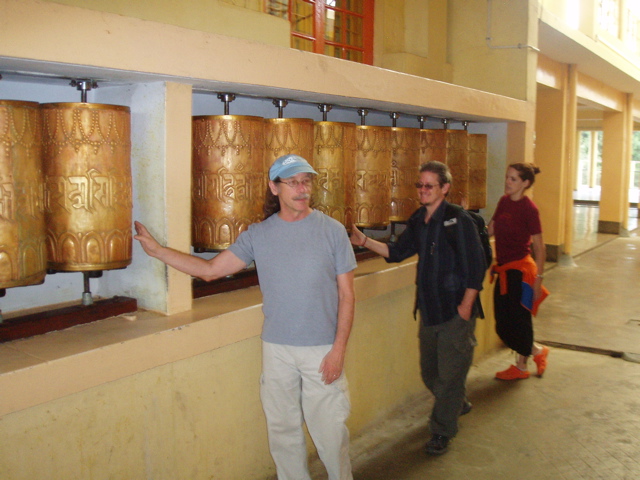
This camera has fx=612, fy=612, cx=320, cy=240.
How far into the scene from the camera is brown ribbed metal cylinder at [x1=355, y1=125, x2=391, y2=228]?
12.0 feet

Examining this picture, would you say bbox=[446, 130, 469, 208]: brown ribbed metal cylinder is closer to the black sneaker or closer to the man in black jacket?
the man in black jacket

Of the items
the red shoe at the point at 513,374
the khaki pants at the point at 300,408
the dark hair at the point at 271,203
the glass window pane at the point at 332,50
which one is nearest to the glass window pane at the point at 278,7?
the glass window pane at the point at 332,50

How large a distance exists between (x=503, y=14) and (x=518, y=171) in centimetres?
199

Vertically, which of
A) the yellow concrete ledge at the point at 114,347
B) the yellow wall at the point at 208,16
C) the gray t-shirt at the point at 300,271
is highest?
the yellow wall at the point at 208,16

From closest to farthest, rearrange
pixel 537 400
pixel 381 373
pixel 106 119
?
pixel 106 119
pixel 381 373
pixel 537 400

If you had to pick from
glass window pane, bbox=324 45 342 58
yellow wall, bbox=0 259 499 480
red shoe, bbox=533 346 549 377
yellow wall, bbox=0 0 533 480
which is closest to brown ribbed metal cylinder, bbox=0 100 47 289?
yellow wall, bbox=0 0 533 480

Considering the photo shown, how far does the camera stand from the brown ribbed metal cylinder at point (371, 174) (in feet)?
12.0

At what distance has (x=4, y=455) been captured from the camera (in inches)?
77.4

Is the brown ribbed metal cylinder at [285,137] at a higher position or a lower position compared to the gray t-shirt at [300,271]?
higher

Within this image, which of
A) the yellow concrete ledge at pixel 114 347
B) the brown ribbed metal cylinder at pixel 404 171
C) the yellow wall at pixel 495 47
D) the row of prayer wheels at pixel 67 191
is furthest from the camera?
the yellow wall at pixel 495 47

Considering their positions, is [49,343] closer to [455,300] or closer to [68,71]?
[68,71]

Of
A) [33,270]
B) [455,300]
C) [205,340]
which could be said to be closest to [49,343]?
[33,270]

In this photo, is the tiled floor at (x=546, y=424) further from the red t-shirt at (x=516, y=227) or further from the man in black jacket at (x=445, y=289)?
the red t-shirt at (x=516, y=227)

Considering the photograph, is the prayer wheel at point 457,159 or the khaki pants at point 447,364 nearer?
the khaki pants at point 447,364
